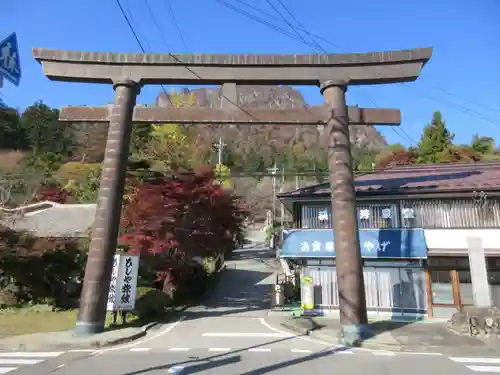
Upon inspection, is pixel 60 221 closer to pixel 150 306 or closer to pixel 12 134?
pixel 150 306

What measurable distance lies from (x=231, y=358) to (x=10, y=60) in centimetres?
867

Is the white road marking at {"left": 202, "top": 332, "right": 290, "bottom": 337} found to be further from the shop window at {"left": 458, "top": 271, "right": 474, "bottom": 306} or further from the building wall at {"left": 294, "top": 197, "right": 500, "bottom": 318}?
the shop window at {"left": 458, "top": 271, "right": 474, "bottom": 306}

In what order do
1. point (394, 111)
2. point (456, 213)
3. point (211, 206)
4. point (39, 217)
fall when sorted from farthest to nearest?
1. point (39, 217)
2. point (211, 206)
3. point (456, 213)
4. point (394, 111)

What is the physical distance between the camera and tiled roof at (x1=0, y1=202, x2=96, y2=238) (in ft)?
69.1

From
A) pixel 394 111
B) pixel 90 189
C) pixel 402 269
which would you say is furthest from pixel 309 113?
pixel 90 189

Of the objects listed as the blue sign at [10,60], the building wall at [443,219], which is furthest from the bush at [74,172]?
the blue sign at [10,60]

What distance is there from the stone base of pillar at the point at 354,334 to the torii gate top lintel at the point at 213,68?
829cm

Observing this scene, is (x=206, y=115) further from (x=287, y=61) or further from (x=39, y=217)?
(x=39, y=217)

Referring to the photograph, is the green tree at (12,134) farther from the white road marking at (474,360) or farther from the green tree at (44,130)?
the white road marking at (474,360)

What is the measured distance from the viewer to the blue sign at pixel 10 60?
7707 millimetres

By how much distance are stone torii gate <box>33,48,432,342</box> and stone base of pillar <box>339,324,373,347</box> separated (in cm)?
246

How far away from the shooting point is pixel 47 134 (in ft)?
183

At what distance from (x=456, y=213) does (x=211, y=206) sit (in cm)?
1106

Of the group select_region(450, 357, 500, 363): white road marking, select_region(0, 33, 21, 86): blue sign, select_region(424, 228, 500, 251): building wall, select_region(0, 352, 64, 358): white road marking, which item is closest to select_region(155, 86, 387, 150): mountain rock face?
select_region(424, 228, 500, 251): building wall
